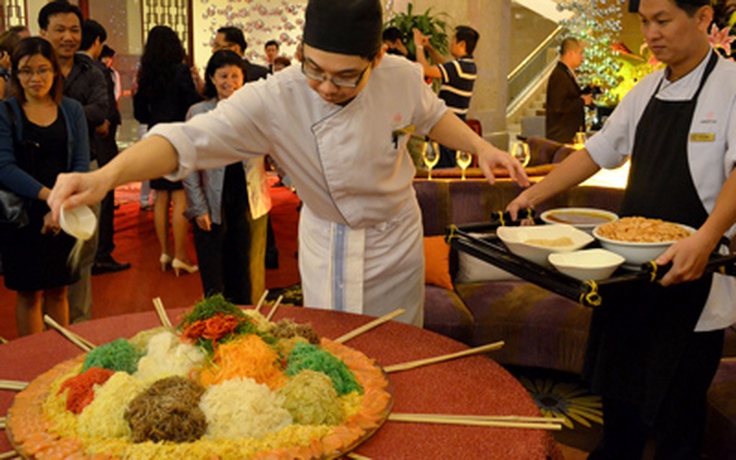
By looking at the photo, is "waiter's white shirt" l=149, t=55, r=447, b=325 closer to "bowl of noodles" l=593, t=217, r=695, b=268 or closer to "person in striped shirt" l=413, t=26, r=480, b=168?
"bowl of noodles" l=593, t=217, r=695, b=268

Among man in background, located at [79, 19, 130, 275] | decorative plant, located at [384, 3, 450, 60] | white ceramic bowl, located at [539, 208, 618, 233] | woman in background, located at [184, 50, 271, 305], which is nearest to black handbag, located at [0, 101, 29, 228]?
woman in background, located at [184, 50, 271, 305]

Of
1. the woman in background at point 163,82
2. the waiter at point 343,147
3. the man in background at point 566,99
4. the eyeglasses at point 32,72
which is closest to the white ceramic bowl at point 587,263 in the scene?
the waiter at point 343,147

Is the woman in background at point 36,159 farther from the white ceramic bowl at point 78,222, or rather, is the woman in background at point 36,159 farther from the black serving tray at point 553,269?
the black serving tray at point 553,269

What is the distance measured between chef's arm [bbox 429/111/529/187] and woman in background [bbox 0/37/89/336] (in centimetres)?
183

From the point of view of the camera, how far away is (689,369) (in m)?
2.12

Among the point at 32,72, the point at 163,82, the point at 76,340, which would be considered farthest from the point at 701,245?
the point at 163,82

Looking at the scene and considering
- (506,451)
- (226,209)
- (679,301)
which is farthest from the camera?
(226,209)

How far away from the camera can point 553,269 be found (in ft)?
5.73

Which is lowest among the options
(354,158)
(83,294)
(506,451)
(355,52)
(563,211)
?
(83,294)

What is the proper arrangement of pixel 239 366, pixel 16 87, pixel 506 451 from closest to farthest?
pixel 506 451
pixel 239 366
pixel 16 87

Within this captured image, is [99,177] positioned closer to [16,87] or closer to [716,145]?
[716,145]

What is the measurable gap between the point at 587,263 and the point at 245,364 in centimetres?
85

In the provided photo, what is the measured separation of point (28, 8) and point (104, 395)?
9248mm

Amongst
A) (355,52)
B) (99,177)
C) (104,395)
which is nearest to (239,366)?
(104,395)
